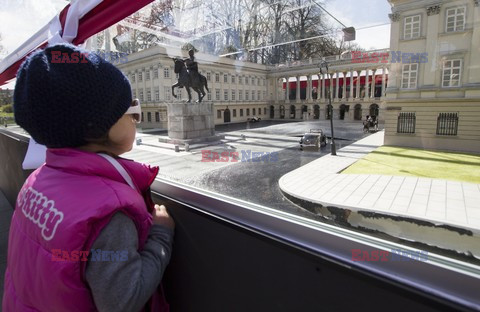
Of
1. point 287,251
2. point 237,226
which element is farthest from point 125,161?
point 287,251

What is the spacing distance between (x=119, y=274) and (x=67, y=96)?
19.8 inches

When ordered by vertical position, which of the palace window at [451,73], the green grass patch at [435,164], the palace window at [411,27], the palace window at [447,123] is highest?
the palace window at [411,27]

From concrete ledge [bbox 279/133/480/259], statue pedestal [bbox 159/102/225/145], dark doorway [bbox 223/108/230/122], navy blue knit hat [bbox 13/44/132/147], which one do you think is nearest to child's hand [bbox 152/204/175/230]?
navy blue knit hat [bbox 13/44/132/147]

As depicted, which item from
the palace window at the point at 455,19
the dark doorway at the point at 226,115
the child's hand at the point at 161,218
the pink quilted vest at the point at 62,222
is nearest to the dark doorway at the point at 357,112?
the palace window at the point at 455,19

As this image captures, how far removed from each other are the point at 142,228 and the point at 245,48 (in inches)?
52.5

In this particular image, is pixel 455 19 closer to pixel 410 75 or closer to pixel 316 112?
pixel 410 75

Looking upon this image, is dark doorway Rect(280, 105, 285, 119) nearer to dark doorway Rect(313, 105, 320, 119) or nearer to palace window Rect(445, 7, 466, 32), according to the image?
dark doorway Rect(313, 105, 320, 119)

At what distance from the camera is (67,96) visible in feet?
2.55

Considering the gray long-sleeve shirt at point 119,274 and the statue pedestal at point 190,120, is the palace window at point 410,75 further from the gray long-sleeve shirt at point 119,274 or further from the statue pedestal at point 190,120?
the statue pedestal at point 190,120

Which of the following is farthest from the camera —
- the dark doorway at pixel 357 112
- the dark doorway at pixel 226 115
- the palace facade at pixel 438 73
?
the dark doorway at pixel 226 115

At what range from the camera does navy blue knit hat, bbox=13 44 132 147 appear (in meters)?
0.78

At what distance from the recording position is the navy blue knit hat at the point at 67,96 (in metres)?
0.78

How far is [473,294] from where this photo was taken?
526 millimetres

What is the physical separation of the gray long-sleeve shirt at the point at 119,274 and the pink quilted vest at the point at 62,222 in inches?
1.1
